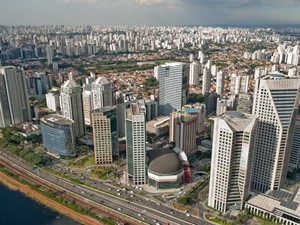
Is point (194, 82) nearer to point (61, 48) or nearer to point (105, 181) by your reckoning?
point (105, 181)

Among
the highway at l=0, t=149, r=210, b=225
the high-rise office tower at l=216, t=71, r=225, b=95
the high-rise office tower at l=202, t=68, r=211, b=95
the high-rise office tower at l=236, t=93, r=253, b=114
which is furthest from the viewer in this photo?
the high-rise office tower at l=202, t=68, r=211, b=95

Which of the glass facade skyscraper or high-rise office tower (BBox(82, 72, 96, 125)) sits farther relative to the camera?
high-rise office tower (BBox(82, 72, 96, 125))

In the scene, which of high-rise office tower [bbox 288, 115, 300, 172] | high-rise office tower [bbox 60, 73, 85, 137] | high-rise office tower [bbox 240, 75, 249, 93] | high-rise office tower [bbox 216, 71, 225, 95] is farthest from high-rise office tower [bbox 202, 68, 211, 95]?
high-rise office tower [bbox 288, 115, 300, 172]

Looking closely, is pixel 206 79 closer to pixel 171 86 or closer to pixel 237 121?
pixel 171 86

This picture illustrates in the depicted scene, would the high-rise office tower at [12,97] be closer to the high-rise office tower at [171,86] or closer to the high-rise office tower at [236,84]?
the high-rise office tower at [171,86]

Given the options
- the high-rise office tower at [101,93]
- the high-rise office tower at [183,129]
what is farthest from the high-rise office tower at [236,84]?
the high-rise office tower at [101,93]

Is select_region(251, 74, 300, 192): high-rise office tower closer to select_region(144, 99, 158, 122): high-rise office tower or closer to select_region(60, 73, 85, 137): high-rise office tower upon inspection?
select_region(144, 99, 158, 122): high-rise office tower
